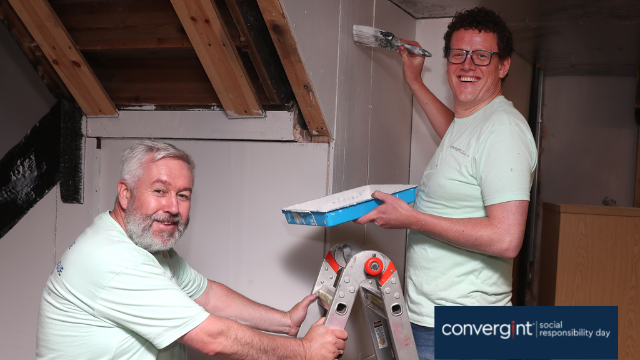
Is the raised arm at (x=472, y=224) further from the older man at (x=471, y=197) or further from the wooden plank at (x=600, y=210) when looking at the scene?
the wooden plank at (x=600, y=210)

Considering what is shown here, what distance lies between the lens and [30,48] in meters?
2.11

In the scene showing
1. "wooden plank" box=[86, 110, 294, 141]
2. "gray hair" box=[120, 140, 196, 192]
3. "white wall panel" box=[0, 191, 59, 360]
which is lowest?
"white wall panel" box=[0, 191, 59, 360]

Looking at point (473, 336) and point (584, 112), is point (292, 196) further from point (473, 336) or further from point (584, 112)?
point (584, 112)

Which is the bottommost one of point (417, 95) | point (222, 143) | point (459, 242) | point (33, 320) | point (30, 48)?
point (33, 320)

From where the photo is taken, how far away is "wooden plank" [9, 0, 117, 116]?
1.95 metres

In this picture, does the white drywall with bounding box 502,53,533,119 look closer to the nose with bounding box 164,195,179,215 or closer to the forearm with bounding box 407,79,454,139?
the forearm with bounding box 407,79,454,139

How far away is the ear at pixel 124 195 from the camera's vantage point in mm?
1392

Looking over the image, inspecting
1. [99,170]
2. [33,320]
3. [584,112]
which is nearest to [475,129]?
[99,170]

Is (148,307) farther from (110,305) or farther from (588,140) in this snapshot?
(588,140)

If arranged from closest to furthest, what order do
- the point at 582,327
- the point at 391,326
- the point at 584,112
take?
the point at 391,326
the point at 582,327
the point at 584,112

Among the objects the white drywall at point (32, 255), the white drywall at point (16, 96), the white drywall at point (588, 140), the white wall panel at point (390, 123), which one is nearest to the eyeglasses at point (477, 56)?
the white wall panel at point (390, 123)

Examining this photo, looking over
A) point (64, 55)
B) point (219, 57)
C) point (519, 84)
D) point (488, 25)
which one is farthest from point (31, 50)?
point (519, 84)

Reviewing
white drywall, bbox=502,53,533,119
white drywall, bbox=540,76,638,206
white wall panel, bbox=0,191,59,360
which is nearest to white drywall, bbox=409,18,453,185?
white drywall, bbox=502,53,533,119

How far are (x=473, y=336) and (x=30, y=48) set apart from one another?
207 cm
